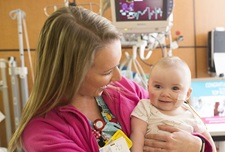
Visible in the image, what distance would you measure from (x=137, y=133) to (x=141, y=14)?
3.38 feet

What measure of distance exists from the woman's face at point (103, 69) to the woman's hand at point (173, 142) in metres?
0.30

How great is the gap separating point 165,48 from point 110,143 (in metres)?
1.74

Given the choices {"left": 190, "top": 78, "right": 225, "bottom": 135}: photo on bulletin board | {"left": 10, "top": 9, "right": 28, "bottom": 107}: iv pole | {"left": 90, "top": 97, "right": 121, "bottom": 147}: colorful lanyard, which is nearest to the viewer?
{"left": 90, "top": 97, "right": 121, "bottom": 147}: colorful lanyard

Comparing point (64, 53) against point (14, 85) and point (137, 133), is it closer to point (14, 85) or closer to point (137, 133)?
point (137, 133)

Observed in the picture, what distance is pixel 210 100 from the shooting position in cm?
208

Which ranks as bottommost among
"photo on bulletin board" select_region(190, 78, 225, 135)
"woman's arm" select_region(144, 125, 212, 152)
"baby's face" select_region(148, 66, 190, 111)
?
"photo on bulletin board" select_region(190, 78, 225, 135)

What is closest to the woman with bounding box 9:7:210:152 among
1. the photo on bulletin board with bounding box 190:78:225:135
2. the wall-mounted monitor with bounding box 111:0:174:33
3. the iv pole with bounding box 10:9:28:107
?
the wall-mounted monitor with bounding box 111:0:174:33

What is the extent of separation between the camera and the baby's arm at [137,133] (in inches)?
40.4

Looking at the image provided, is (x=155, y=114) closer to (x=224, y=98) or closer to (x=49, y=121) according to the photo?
(x=49, y=121)

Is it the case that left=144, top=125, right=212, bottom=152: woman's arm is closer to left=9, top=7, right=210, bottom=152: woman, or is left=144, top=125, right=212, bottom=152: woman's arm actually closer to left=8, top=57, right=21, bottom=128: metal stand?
left=9, top=7, right=210, bottom=152: woman

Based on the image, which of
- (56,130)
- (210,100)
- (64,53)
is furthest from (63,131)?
(210,100)

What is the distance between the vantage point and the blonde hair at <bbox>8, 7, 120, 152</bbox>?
870 millimetres

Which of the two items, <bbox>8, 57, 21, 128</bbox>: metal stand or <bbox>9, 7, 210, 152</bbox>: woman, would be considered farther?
<bbox>8, 57, 21, 128</bbox>: metal stand

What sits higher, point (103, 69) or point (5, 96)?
point (103, 69)
